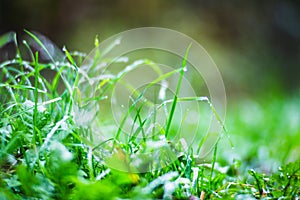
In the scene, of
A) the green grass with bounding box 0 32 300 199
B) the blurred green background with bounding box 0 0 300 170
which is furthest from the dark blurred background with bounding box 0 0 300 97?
the green grass with bounding box 0 32 300 199

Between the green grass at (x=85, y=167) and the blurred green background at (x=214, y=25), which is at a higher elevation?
the blurred green background at (x=214, y=25)

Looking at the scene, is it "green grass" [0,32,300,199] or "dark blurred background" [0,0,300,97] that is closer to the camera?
"green grass" [0,32,300,199]

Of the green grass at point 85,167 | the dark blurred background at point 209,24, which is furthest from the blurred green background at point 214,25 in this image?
the green grass at point 85,167

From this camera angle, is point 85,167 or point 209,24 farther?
point 209,24

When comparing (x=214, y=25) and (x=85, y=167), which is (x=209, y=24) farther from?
(x=85, y=167)

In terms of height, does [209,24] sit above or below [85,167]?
above

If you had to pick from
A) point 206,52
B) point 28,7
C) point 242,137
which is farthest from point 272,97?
point 28,7

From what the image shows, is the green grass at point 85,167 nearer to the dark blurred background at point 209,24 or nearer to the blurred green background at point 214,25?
the blurred green background at point 214,25

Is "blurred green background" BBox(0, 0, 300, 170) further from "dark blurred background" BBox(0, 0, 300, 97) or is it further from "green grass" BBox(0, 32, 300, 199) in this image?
"green grass" BBox(0, 32, 300, 199)

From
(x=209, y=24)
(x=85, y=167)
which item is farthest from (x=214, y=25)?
(x=85, y=167)
